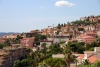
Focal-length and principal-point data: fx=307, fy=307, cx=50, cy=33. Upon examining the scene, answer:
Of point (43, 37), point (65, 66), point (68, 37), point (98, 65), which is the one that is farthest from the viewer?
point (43, 37)

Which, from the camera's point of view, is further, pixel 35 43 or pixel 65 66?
pixel 35 43

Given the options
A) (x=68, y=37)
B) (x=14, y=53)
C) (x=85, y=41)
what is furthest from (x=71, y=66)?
(x=68, y=37)

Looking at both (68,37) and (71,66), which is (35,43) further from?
(71,66)

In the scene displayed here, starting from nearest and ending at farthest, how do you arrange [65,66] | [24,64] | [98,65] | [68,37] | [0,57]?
[98,65] → [65,66] → [24,64] → [0,57] → [68,37]

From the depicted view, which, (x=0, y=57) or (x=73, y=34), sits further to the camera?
(x=73, y=34)

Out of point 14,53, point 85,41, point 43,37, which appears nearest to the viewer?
point 14,53

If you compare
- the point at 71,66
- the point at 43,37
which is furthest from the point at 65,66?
the point at 43,37

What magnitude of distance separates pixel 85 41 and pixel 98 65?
108 feet

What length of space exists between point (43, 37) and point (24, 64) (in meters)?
37.6

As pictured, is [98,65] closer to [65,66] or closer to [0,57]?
[65,66]

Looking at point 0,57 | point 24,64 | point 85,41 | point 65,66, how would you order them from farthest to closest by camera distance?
1. point 85,41
2. point 0,57
3. point 24,64
4. point 65,66

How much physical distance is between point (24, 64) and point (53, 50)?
6.66 metres

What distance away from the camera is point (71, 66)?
88.1 ft

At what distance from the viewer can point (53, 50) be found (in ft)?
150
